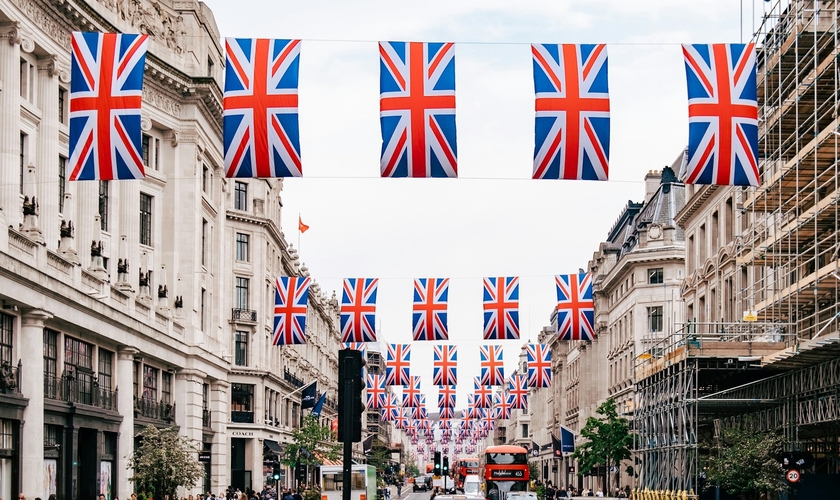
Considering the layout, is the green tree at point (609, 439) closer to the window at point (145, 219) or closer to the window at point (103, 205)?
the window at point (145, 219)

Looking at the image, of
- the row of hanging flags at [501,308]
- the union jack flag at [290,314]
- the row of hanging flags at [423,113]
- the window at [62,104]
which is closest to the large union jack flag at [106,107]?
the row of hanging flags at [423,113]

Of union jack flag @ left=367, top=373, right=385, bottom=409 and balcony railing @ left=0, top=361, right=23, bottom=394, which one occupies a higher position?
balcony railing @ left=0, top=361, right=23, bottom=394

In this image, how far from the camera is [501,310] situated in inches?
2163

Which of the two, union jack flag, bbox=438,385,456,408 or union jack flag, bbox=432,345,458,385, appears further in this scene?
union jack flag, bbox=438,385,456,408

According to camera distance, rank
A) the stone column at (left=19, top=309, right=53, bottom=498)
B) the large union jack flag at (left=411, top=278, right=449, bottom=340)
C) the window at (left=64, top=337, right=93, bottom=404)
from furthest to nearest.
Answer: the large union jack flag at (left=411, top=278, right=449, bottom=340) → the window at (left=64, top=337, right=93, bottom=404) → the stone column at (left=19, top=309, right=53, bottom=498)

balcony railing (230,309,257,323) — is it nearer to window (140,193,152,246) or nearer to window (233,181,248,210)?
window (233,181,248,210)

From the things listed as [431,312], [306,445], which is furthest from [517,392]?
[431,312]

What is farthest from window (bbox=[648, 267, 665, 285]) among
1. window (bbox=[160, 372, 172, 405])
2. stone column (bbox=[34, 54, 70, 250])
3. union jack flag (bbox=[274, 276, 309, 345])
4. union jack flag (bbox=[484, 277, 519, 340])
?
stone column (bbox=[34, 54, 70, 250])

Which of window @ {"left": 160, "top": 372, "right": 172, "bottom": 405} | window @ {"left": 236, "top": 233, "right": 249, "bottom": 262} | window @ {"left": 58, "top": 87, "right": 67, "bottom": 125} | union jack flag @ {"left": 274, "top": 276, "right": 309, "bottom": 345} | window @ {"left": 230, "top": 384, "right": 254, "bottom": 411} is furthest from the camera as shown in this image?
window @ {"left": 236, "top": 233, "right": 249, "bottom": 262}

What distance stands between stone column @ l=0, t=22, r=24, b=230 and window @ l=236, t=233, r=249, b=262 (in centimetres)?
4338

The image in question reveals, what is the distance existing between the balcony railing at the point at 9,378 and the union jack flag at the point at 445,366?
41.9m

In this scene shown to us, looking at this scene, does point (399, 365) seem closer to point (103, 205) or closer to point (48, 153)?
point (103, 205)

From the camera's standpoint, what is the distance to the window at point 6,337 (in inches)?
1467

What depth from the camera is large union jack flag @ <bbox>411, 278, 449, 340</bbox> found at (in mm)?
54719
